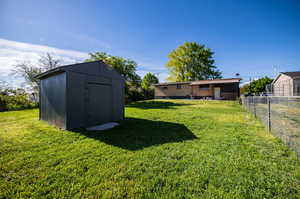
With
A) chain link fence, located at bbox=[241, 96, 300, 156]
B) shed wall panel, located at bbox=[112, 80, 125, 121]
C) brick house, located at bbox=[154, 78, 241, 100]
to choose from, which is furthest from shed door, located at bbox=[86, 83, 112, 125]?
brick house, located at bbox=[154, 78, 241, 100]

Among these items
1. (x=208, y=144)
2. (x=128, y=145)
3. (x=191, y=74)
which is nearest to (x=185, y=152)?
(x=208, y=144)

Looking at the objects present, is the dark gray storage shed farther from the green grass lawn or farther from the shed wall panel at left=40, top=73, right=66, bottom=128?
the green grass lawn

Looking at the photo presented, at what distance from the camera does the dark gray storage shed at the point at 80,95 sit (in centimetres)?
448

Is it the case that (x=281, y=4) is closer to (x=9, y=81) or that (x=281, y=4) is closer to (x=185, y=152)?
(x=185, y=152)

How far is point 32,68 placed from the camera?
16125 millimetres

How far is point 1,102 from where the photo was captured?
442 inches

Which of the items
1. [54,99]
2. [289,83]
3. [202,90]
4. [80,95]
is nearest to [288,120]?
[80,95]

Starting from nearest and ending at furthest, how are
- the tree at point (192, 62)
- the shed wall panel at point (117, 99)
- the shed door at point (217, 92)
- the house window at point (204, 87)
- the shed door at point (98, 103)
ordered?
the shed door at point (98, 103), the shed wall panel at point (117, 99), the shed door at point (217, 92), the house window at point (204, 87), the tree at point (192, 62)

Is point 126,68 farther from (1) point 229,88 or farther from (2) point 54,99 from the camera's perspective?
(1) point 229,88

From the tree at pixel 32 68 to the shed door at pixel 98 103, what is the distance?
16952 mm

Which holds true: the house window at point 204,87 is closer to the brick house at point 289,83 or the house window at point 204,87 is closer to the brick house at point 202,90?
the brick house at point 202,90

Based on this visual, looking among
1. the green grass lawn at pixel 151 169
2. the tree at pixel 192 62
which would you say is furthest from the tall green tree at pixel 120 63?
the tree at pixel 192 62

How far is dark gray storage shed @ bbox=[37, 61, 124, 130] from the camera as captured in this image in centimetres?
448

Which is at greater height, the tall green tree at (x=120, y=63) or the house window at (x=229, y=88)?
the tall green tree at (x=120, y=63)
